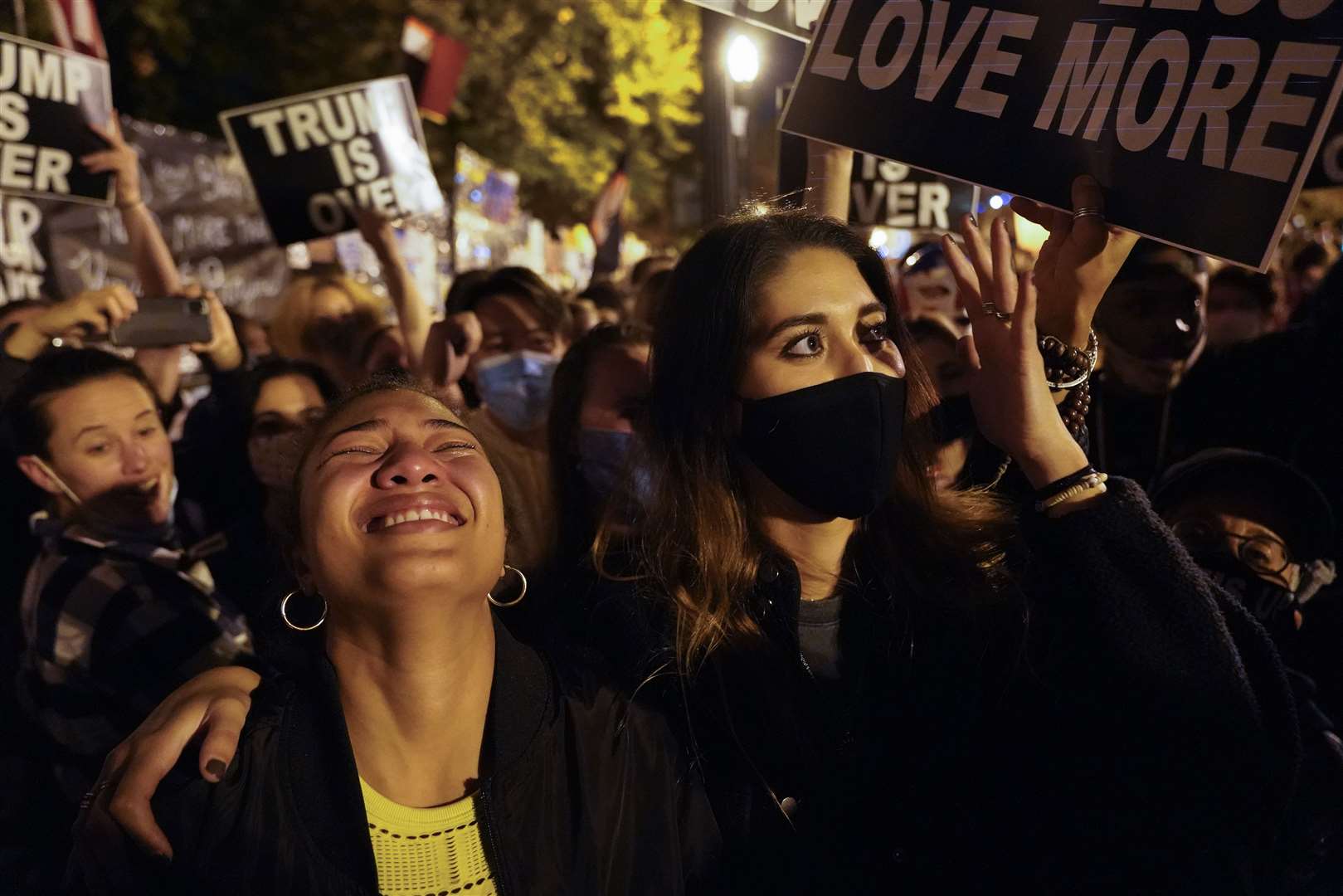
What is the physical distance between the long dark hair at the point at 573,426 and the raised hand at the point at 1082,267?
1.31 m

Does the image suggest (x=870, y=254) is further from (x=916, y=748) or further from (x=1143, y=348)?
(x=1143, y=348)

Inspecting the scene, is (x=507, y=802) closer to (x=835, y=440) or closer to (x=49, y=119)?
(x=835, y=440)

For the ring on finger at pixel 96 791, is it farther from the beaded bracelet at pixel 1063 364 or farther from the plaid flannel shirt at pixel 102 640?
the beaded bracelet at pixel 1063 364

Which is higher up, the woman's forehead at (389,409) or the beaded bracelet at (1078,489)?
the woman's forehead at (389,409)

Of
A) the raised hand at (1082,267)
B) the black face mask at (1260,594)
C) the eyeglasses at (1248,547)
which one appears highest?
the raised hand at (1082,267)

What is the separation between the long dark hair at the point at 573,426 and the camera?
312 centimetres

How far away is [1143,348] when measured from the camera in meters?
3.93

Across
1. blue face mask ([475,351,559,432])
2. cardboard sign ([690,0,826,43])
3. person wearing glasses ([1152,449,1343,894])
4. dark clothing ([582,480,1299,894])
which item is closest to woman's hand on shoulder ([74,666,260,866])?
dark clothing ([582,480,1299,894])

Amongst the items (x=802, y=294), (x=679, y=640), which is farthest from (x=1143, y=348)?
(x=679, y=640)

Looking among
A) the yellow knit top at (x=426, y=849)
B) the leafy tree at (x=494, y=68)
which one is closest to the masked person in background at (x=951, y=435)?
the yellow knit top at (x=426, y=849)

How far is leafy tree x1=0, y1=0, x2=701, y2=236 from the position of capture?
64.5 ft

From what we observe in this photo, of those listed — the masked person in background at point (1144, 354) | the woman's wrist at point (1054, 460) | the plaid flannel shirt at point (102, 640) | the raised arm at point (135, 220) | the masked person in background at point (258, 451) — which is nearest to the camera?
the woman's wrist at point (1054, 460)

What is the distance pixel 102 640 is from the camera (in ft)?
8.90

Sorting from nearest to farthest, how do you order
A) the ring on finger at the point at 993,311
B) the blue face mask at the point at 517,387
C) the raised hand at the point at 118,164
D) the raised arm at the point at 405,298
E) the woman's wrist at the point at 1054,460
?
1. the woman's wrist at the point at 1054,460
2. the ring on finger at the point at 993,311
3. the blue face mask at the point at 517,387
4. the raised arm at the point at 405,298
5. the raised hand at the point at 118,164
